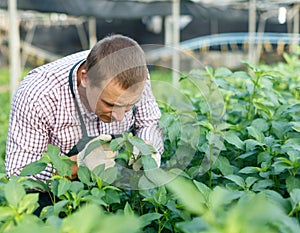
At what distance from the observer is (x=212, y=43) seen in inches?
529

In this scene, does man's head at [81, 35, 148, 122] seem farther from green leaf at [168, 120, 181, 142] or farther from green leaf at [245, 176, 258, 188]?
green leaf at [245, 176, 258, 188]

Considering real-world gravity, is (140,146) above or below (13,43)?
above

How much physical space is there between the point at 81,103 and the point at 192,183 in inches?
21.6

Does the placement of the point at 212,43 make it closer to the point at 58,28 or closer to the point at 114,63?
the point at 58,28

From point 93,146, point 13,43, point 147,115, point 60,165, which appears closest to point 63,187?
point 60,165

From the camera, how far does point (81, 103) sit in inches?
69.8

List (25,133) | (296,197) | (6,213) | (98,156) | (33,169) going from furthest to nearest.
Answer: (25,133) < (98,156) < (33,169) < (296,197) < (6,213)

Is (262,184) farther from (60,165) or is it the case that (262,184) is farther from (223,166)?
(60,165)

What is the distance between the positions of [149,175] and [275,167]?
0.28m

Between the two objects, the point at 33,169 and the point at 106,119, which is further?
the point at 106,119

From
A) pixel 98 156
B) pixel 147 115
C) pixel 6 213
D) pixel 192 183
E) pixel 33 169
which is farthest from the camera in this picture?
pixel 147 115

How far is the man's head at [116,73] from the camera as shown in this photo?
1.55 m

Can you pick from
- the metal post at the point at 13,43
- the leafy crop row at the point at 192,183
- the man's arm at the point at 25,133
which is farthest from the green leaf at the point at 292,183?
the metal post at the point at 13,43

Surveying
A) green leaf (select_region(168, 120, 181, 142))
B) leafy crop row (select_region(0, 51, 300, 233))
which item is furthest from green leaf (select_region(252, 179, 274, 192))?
green leaf (select_region(168, 120, 181, 142))
